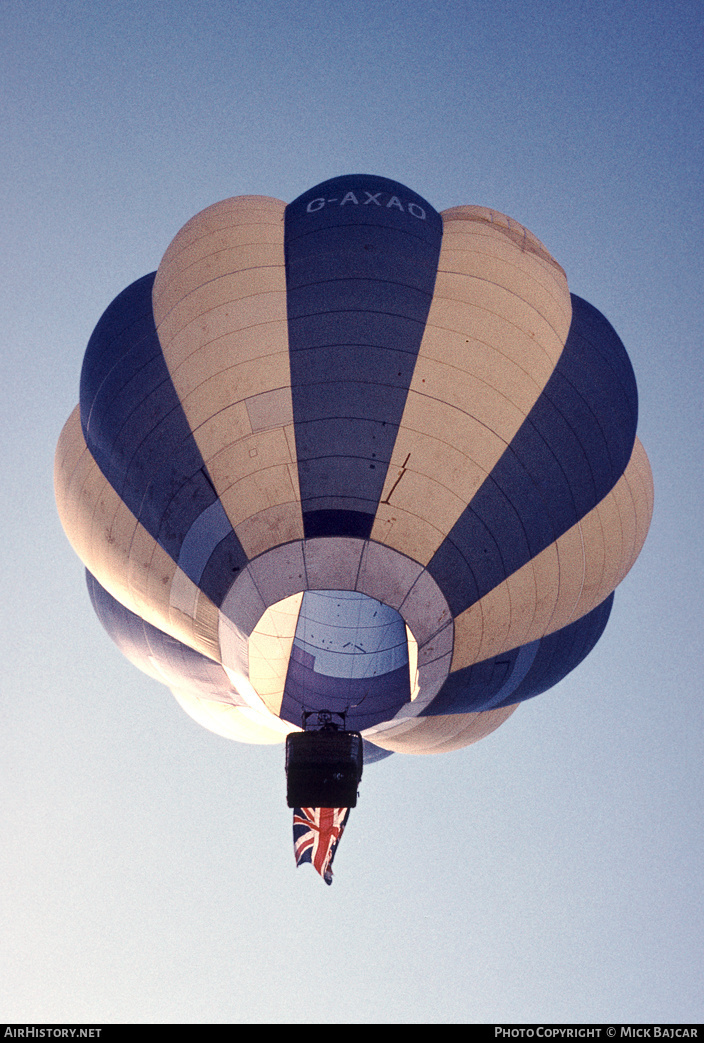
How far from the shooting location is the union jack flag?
30.0ft

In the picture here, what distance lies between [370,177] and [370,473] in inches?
130

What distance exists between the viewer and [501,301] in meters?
9.55

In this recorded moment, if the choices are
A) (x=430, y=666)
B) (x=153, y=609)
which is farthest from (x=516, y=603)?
(x=153, y=609)

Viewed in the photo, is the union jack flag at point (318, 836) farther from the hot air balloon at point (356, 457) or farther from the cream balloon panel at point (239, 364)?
the cream balloon panel at point (239, 364)

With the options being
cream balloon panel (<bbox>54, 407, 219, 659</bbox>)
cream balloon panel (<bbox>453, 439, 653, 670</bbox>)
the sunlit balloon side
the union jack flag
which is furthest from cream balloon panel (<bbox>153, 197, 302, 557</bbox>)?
the union jack flag

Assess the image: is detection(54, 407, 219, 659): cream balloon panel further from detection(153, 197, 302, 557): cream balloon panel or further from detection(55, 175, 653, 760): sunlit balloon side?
detection(153, 197, 302, 557): cream balloon panel

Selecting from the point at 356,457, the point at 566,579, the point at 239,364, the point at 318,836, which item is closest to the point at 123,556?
the point at 239,364

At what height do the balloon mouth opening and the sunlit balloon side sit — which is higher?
the sunlit balloon side

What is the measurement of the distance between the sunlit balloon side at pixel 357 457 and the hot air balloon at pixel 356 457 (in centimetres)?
2

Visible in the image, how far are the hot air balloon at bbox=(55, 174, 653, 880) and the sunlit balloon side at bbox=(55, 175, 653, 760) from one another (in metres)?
0.02

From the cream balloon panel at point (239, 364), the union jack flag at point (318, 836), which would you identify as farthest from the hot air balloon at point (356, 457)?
the union jack flag at point (318, 836)

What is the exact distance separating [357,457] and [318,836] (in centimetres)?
313

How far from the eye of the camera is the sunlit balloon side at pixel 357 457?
880 cm

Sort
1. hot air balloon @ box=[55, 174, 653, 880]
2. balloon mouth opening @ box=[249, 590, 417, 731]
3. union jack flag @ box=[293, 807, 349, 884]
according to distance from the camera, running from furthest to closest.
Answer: balloon mouth opening @ box=[249, 590, 417, 731], union jack flag @ box=[293, 807, 349, 884], hot air balloon @ box=[55, 174, 653, 880]
